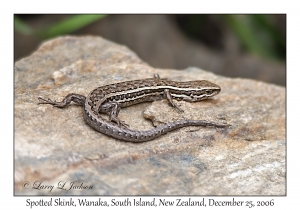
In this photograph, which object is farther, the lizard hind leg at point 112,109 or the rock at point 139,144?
the lizard hind leg at point 112,109

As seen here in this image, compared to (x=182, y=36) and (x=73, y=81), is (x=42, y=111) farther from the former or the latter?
(x=182, y=36)

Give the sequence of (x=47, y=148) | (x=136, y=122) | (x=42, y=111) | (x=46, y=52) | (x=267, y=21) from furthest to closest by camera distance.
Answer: (x=267, y=21) < (x=46, y=52) < (x=136, y=122) < (x=42, y=111) < (x=47, y=148)

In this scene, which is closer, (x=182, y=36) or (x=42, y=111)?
(x=42, y=111)

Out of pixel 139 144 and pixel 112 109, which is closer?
pixel 139 144

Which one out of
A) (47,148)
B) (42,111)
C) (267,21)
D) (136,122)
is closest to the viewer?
(47,148)

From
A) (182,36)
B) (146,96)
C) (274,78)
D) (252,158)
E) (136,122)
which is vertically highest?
(182,36)

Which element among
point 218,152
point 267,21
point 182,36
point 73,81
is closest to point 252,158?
point 218,152

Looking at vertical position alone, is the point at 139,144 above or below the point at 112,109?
below

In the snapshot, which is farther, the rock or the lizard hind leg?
the lizard hind leg
